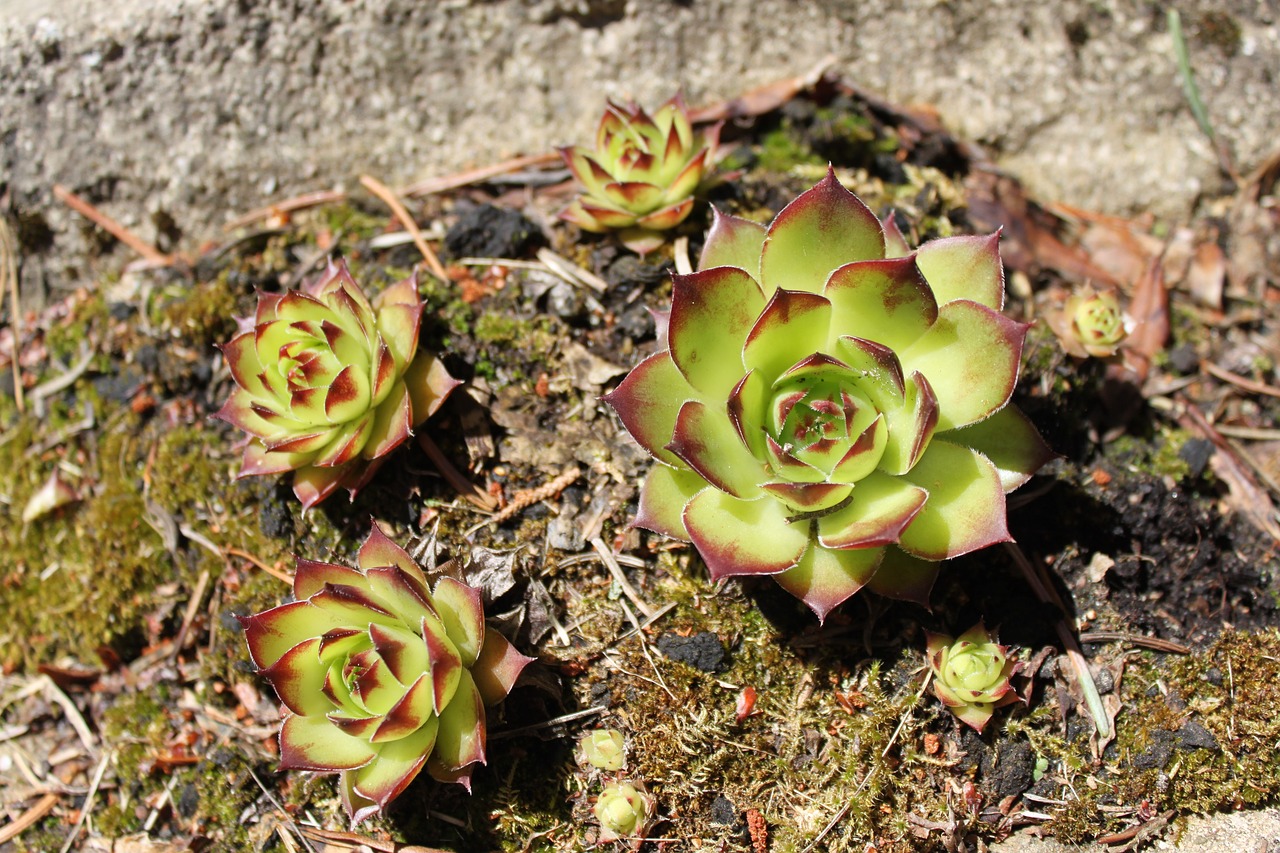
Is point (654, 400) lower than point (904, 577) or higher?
higher

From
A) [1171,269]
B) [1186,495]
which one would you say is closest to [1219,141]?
[1171,269]

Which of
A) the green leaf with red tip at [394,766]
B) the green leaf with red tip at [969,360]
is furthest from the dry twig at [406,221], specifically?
the green leaf with red tip at [969,360]

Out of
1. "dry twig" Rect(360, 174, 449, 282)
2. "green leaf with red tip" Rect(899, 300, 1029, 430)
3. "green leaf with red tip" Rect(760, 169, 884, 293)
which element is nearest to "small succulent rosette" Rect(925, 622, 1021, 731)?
"green leaf with red tip" Rect(899, 300, 1029, 430)

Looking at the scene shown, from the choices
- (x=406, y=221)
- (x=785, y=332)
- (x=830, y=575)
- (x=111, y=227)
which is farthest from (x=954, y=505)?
(x=111, y=227)

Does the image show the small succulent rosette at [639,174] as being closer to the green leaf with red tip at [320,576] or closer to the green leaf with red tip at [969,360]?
the green leaf with red tip at [969,360]

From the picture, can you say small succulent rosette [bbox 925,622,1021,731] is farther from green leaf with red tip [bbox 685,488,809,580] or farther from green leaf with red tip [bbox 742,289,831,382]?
→ green leaf with red tip [bbox 742,289,831,382]

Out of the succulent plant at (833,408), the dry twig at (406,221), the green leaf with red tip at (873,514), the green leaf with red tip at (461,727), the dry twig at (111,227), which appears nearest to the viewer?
Answer: the green leaf with red tip at (873,514)

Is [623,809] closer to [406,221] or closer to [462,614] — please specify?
[462,614]
